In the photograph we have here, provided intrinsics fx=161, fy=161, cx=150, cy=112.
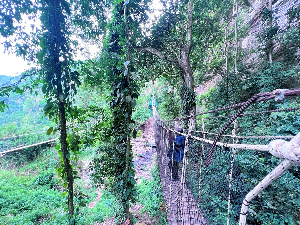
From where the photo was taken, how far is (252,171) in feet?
6.76

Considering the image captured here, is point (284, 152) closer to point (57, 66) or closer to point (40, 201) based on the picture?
point (57, 66)

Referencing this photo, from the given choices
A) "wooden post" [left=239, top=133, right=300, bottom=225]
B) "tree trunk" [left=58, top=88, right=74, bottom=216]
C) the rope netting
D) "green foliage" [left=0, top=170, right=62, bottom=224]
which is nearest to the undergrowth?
"green foliage" [left=0, top=170, right=62, bottom=224]

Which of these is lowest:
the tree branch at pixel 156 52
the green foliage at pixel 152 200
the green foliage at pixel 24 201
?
the green foliage at pixel 24 201

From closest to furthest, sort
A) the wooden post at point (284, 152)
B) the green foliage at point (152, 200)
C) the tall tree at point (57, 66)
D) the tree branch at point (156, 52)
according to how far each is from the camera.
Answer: the wooden post at point (284, 152)
the tall tree at point (57, 66)
the green foliage at point (152, 200)
the tree branch at point (156, 52)

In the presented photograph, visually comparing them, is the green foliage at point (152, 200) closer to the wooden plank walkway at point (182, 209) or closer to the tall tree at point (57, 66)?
the wooden plank walkway at point (182, 209)

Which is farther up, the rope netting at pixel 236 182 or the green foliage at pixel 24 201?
the rope netting at pixel 236 182

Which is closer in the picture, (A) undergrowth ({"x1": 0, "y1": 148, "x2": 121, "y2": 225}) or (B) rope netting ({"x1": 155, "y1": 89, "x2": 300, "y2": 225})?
(B) rope netting ({"x1": 155, "y1": 89, "x2": 300, "y2": 225})

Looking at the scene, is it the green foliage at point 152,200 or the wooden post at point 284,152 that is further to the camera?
the green foliage at point 152,200

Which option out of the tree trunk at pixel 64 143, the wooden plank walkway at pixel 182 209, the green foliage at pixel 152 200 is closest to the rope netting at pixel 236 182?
the wooden plank walkway at pixel 182 209

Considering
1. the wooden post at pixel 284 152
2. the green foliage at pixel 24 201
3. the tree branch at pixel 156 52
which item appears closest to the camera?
the wooden post at pixel 284 152

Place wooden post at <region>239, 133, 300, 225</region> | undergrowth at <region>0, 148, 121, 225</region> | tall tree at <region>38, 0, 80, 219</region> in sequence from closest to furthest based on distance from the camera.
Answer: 1. wooden post at <region>239, 133, 300, 225</region>
2. tall tree at <region>38, 0, 80, 219</region>
3. undergrowth at <region>0, 148, 121, 225</region>

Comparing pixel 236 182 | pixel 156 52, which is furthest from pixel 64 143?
pixel 156 52

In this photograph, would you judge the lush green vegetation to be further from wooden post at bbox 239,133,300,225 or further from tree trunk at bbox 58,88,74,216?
wooden post at bbox 239,133,300,225

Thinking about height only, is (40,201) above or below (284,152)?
below
